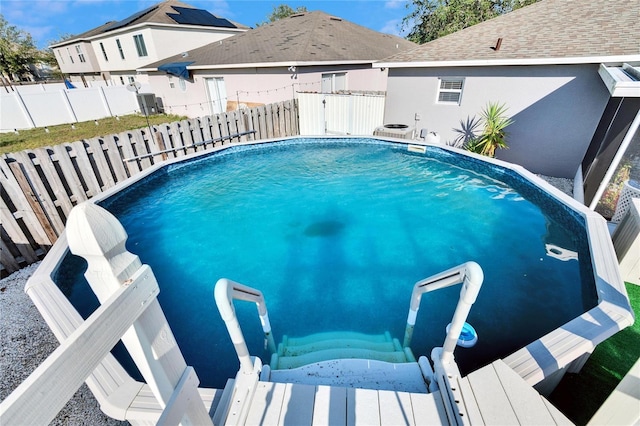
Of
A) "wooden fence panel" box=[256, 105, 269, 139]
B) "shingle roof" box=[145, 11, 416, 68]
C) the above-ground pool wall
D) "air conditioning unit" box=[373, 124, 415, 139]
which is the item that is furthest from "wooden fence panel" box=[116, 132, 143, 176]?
the above-ground pool wall

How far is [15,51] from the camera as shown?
119 feet

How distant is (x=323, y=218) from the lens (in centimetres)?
712

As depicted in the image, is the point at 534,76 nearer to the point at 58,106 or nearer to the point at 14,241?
the point at 14,241

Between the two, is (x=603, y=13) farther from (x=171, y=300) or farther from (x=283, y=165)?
(x=171, y=300)

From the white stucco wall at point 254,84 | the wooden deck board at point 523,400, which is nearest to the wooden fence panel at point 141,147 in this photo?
the white stucco wall at point 254,84

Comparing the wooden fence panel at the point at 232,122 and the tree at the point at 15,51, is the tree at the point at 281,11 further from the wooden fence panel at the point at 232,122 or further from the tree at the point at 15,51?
the wooden fence panel at the point at 232,122

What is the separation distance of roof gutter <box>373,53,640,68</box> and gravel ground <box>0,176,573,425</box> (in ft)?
37.8

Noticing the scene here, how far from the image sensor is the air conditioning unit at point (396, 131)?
10453 millimetres

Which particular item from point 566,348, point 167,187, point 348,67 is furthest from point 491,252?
point 348,67

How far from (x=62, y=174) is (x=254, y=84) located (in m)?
10.3

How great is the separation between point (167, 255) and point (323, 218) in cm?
361

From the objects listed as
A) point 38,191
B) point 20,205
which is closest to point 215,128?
point 38,191

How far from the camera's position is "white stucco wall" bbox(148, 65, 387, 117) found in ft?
43.6

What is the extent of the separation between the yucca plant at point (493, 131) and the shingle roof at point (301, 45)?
7909 mm
